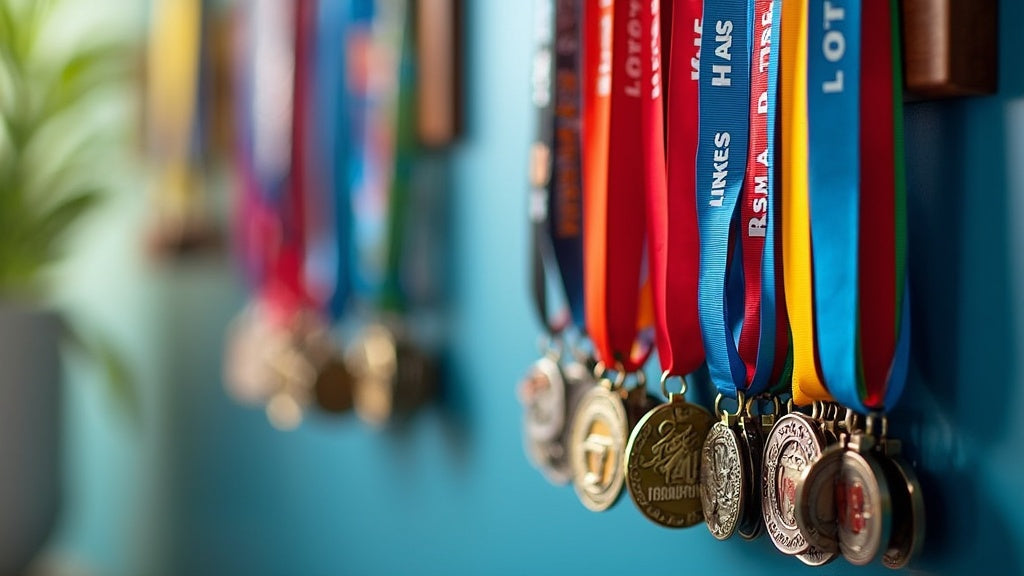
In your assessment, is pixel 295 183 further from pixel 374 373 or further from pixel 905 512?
pixel 905 512

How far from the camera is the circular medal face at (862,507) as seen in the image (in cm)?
88

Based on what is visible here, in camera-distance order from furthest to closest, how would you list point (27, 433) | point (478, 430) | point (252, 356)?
point (27, 433), point (252, 356), point (478, 430)

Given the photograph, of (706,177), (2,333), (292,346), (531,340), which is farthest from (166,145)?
(706,177)

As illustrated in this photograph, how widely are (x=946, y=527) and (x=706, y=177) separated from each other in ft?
1.28

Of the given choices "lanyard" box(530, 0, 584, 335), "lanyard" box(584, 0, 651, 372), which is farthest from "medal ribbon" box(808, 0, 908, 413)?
"lanyard" box(530, 0, 584, 335)

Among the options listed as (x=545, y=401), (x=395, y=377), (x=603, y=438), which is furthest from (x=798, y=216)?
(x=395, y=377)

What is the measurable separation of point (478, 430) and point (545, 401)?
15.6 inches

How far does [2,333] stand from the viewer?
2.52 meters

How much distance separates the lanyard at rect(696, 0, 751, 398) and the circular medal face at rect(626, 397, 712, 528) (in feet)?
0.24

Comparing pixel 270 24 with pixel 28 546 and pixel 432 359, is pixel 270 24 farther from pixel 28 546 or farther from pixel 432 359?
pixel 28 546

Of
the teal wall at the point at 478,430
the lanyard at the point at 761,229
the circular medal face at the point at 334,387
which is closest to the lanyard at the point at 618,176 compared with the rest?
the lanyard at the point at 761,229

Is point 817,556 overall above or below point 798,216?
below

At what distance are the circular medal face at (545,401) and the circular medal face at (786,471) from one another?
14.4 inches

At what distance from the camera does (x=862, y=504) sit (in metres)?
0.90
